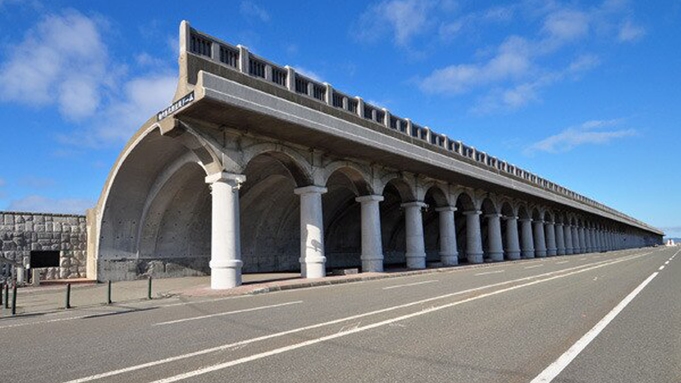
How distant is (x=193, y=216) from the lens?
24281 mm

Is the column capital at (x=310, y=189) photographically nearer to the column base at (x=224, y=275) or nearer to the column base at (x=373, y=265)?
the column base at (x=373, y=265)

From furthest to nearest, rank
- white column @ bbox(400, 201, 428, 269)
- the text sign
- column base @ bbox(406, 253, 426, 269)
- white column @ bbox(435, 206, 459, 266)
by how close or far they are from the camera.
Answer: white column @ bbox(435, 206, 459, 266) → white column @ bbox(400, 201, 428, 269) → column base @ bbox(406, 253, 426, 269) → the text sign

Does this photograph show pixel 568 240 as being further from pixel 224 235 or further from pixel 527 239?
pixel 224 235

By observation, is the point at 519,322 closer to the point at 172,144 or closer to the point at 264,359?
the point at 264,359

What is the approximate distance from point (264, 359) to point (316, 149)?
54.4 ft

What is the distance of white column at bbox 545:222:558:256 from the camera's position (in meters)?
55.8

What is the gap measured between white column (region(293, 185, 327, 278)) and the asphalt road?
9.04 metres

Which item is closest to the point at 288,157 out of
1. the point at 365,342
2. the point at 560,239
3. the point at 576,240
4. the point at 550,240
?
the point at 365,342

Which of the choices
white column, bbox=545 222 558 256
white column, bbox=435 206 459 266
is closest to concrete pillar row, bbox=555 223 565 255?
white column, bbox=545 222 558 256

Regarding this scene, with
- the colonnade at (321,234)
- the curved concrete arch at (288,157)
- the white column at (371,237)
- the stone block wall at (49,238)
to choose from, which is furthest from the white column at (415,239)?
the stone block wall at (49,238)

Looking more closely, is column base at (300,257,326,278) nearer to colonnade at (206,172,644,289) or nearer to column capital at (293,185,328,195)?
colonnade at (206,172,644,289)

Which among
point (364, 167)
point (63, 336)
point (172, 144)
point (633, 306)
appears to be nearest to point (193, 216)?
point (172, 144)

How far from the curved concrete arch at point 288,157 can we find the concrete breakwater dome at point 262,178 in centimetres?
6

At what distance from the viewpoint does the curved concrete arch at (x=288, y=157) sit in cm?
1859
